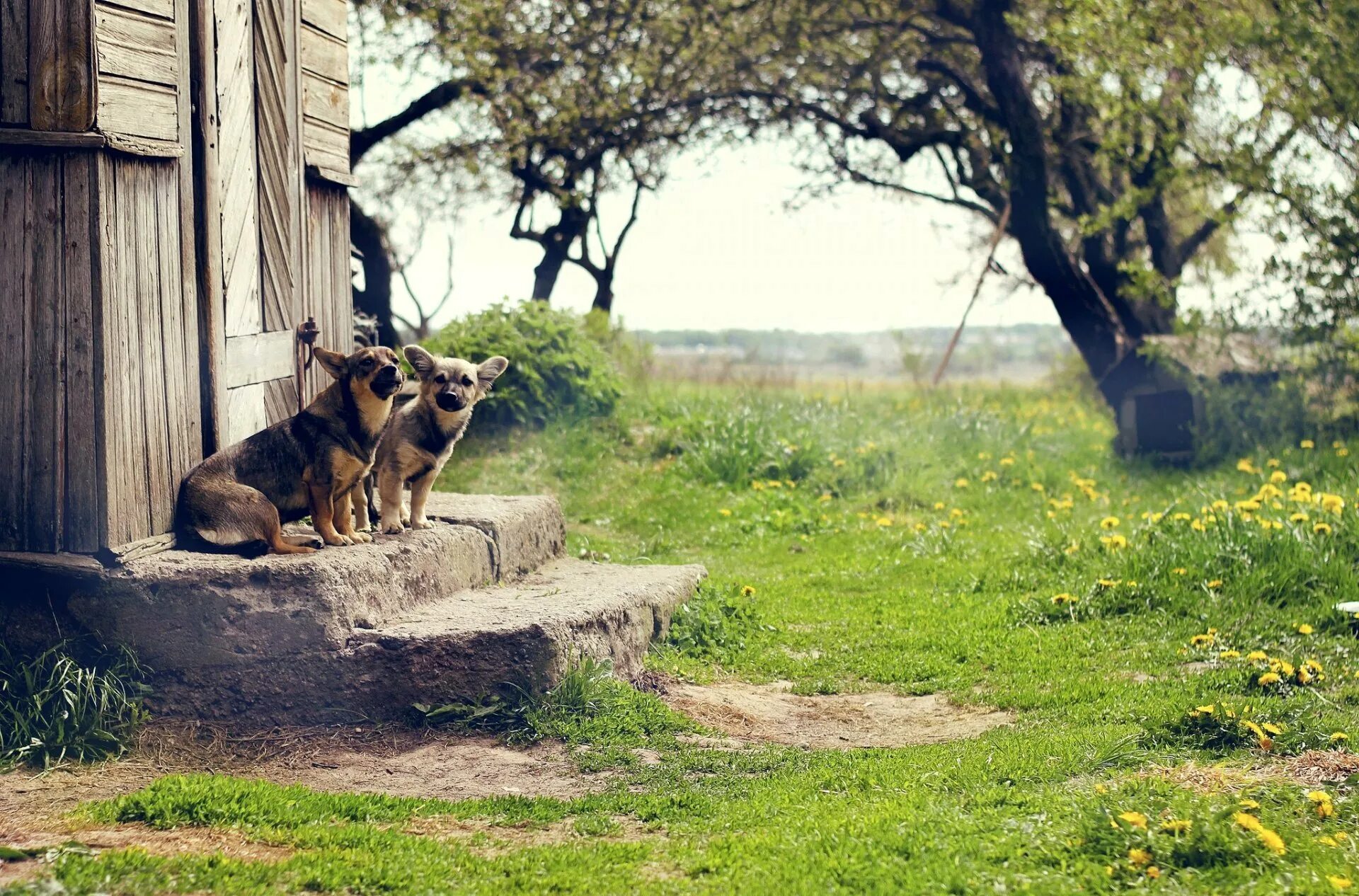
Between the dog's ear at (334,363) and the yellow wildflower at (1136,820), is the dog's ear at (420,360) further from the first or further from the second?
the yellow wildflower at (1136,820)

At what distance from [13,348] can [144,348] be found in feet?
1.90

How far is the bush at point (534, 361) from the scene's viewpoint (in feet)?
44.6

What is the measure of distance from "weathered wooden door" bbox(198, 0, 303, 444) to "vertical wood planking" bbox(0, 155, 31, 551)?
972 millimetres

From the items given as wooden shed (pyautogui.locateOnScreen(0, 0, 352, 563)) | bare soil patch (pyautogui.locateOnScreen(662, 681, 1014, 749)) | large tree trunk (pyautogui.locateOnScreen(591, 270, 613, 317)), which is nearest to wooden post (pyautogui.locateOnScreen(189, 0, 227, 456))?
wooden shed (pyautogui.locateOnScreen(0, 0, 352, 563))

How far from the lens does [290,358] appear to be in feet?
25.3

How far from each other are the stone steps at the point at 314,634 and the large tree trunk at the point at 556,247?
47.1 feet

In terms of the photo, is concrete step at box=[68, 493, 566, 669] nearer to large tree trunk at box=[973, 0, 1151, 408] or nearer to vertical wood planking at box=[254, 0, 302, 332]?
vertical wood planking at box=[254, 0, 302, 332]

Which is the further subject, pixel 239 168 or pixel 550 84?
pixel 550 84

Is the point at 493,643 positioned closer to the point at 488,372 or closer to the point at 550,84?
the point at 488,372

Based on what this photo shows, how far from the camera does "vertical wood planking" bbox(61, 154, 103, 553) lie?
5.77 meters

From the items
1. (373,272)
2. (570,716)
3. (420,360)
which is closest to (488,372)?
(420,360)

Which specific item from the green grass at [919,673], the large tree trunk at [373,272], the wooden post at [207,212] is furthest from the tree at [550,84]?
the wooden post at [207,212]

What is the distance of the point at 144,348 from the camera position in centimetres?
607

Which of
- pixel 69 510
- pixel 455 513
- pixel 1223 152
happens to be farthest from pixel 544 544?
pixel 1223 152
